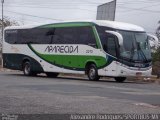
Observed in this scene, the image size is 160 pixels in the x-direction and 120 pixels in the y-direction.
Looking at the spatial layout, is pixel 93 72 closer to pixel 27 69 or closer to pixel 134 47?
pixel 134 47

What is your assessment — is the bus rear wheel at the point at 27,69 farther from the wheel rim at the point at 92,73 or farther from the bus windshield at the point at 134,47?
the bus windshield at the point at 134,47

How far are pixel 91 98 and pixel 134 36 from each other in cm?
1319

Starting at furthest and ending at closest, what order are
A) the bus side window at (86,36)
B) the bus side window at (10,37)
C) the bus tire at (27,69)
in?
1. the bus side window at (10,37)
2. the bus tire at (27,69)
3. the bus side window at (86,36)

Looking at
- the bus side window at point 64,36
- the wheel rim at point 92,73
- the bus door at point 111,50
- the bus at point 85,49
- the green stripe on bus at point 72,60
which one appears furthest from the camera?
the bus side window at point 64,36

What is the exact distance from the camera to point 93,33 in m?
29.4

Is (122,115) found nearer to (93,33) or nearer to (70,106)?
(70,106)

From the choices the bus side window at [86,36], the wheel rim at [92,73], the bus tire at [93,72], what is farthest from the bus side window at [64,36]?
the wheel rim at [92,73]

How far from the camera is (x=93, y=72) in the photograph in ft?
98.0

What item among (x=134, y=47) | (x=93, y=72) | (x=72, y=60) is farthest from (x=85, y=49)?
(x=134, y=47)

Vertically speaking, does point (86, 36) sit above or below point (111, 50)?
above

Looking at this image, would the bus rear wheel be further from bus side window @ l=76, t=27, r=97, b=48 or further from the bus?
bus side window @ l=76, t=27, r=97, b=48

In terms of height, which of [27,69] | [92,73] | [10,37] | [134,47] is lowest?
[27,69]

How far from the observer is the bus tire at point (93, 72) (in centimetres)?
2969

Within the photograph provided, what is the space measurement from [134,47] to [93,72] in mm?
2843
